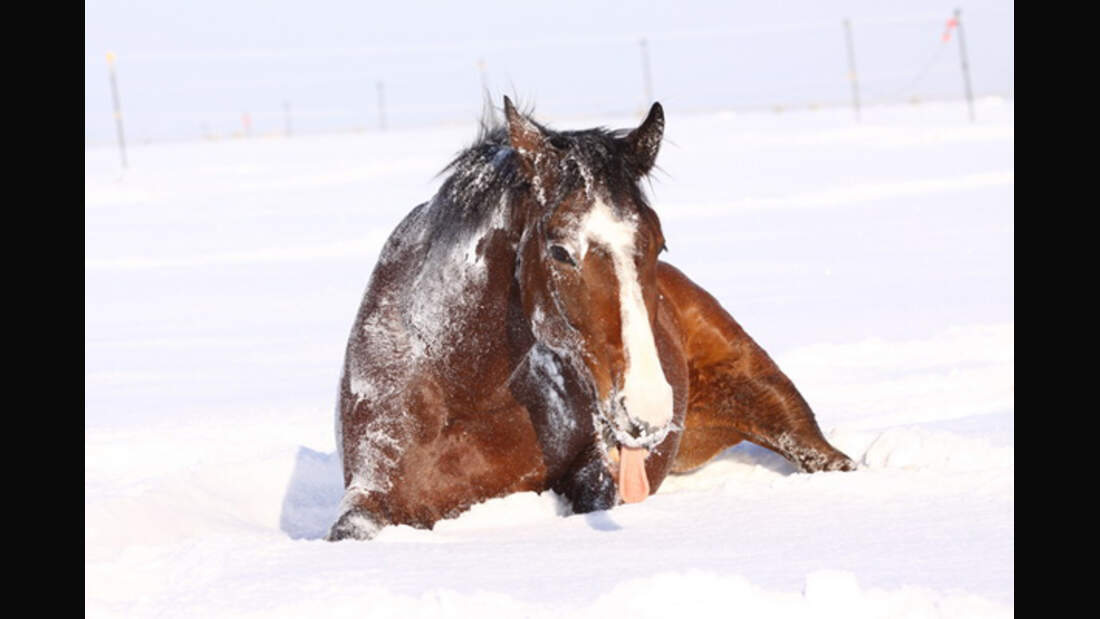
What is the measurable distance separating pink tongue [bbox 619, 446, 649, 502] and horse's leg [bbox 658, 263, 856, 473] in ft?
6.86

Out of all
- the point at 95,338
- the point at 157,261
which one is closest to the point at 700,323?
the point at 95,338

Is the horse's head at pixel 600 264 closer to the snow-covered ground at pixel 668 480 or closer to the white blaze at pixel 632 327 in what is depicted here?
the white blaze at pixel 632 327

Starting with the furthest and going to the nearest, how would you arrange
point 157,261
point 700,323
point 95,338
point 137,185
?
1. point 137,185
2. point 157,261
3. point 95,338
4. point 700,323

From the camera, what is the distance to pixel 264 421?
7.69 meters

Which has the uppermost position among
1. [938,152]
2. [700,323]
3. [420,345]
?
[420,345]

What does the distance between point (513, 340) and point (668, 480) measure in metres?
1.83

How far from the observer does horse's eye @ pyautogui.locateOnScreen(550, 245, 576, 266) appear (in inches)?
146

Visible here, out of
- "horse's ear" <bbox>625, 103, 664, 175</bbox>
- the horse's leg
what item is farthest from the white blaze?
the horse's leg

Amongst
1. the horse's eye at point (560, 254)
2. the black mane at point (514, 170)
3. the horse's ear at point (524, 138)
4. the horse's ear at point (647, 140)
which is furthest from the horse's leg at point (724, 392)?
the horse's eye at point (560, 254)

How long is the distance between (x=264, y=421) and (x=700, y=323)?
296cm

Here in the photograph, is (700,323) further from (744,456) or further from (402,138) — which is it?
(402,138)

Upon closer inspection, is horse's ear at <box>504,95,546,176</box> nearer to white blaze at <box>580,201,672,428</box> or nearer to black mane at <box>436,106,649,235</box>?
black mane at <box>436,106,649,235</box>

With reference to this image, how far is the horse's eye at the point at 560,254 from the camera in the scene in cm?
372
